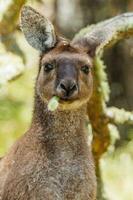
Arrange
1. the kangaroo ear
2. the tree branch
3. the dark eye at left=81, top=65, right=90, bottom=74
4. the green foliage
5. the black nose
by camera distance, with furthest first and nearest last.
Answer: the green foliage < the tree branch < the kangaroo ear < the dark eye at left=81, top=65, right=90, bottom=74 < the black nose

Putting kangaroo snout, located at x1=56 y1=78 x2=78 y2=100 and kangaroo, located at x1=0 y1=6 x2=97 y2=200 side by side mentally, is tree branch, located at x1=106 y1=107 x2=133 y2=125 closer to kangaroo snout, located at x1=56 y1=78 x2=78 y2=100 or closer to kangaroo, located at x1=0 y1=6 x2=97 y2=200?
kangaroo, located at x1=0 y1=6 x2=97 y2=200

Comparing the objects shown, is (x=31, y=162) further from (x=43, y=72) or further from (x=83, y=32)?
(x=83, y=32)

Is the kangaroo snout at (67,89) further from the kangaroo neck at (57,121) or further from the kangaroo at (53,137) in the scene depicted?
the kangaroo neck at (57,121)

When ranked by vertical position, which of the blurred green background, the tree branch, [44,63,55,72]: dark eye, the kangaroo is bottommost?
the blurred green background

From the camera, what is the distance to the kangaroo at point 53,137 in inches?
344

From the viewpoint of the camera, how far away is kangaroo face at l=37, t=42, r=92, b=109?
853 cm

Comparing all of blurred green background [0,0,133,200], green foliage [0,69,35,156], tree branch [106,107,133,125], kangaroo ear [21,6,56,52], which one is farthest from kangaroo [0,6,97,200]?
green foliage [0,69,35,156]

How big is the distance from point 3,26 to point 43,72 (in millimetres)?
2383

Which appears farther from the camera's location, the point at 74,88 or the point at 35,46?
the point at 35,46

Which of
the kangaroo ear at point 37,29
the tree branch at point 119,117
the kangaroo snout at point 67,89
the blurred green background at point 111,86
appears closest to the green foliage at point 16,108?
the blurred green background at point 111,86

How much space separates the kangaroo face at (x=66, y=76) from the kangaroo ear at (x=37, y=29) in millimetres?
104

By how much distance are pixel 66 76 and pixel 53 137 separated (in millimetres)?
647

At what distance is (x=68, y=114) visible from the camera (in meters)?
8.92

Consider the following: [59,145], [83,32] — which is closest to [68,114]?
[59,145]
